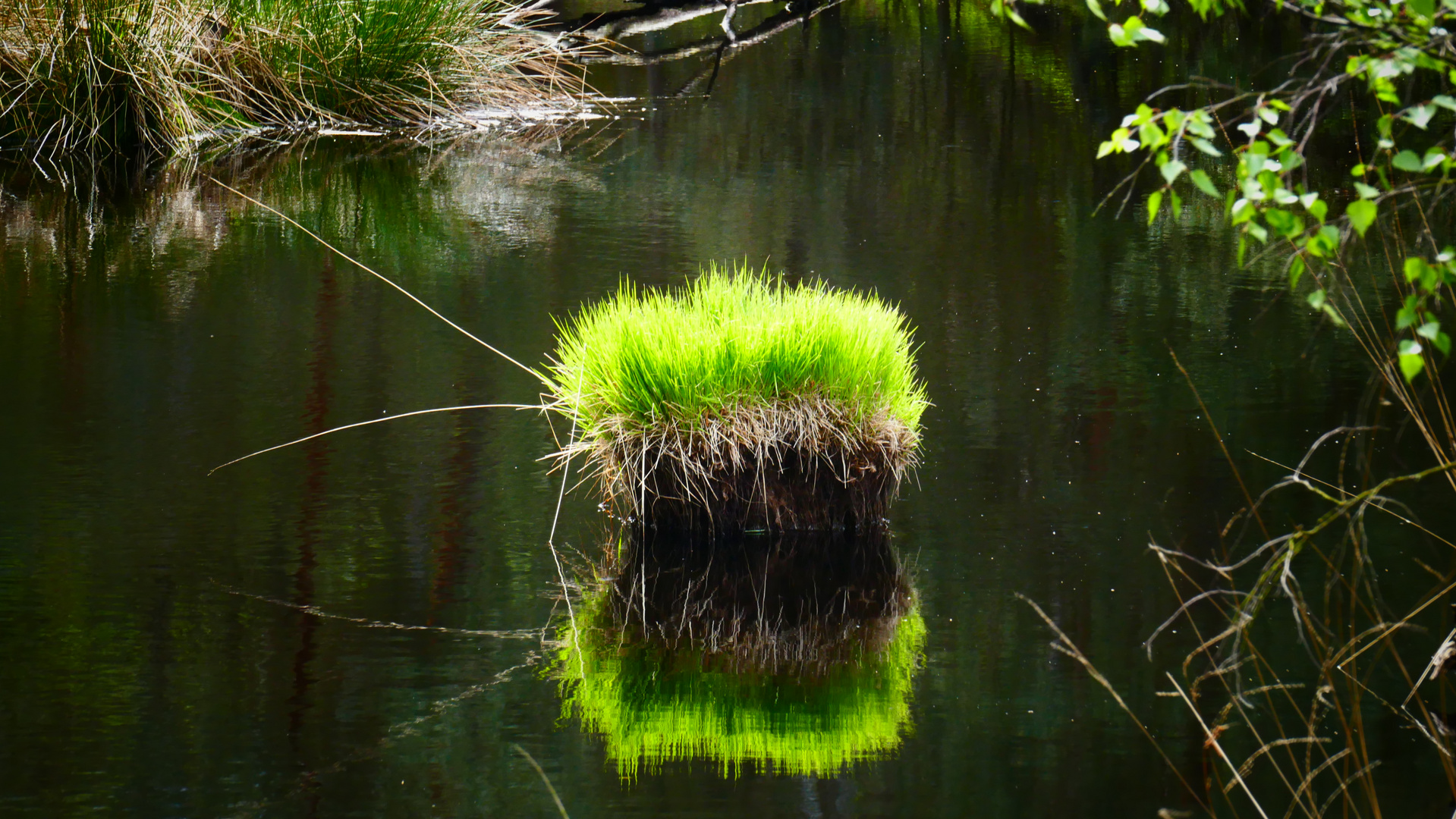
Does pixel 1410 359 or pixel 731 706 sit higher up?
pixel 1410 359

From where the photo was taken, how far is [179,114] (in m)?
10.8

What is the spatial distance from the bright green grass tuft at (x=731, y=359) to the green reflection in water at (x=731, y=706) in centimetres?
71

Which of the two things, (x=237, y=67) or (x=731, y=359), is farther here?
(x=237, y=67)

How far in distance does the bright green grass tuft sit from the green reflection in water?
0.71m

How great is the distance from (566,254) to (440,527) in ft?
12.3

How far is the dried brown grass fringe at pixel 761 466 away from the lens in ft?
13.1

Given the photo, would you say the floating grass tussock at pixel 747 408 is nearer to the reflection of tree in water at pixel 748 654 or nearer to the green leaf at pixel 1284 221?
the reflection of tree in water at pixel 748 654

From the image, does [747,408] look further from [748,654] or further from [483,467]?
[483,467]

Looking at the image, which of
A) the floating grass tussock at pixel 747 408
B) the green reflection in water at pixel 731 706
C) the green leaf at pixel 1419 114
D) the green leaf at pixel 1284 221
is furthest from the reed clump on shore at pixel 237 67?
the green leaf at pixel 1419 114

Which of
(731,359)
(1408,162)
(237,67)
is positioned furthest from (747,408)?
(237,67)

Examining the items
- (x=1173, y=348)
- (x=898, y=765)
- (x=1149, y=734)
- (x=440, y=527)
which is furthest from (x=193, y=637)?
(x=1173, y=348)

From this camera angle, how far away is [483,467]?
470 cm

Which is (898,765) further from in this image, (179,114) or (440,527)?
(179,114)

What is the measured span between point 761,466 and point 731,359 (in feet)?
0.92
